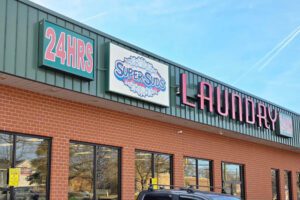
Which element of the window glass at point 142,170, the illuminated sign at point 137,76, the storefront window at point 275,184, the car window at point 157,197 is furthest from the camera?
the storefront window at point 275,184

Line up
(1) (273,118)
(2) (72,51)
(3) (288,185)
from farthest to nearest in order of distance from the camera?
(3) (288,185) → (1) (273,118) → (2) (72,51)

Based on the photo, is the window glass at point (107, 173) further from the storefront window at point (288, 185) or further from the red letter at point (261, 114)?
the storefront window at point (288, 185)

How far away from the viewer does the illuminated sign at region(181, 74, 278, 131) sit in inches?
596

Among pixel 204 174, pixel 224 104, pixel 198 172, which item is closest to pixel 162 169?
pixel 198 172

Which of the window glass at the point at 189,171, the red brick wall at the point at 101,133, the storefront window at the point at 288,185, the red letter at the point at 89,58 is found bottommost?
the storefront window at the point at 288,185

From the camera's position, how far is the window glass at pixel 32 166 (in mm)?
10758

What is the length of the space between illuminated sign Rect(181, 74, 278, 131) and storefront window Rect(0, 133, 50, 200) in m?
4.87

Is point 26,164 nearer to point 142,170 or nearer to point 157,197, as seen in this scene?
point 157,197

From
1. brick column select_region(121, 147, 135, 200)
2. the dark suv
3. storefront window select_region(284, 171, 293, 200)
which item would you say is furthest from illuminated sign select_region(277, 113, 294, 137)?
the dark suv

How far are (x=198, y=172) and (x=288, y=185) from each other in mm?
9540

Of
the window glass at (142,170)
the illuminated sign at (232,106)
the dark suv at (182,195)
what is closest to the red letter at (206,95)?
the illuminated sign at (232,106)

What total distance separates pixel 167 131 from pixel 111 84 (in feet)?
14.1

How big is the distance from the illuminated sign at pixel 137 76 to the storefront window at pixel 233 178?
6.29 meters

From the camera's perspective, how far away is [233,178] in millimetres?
19234
